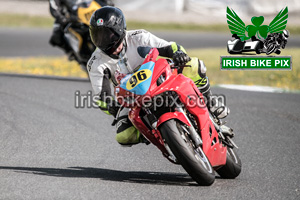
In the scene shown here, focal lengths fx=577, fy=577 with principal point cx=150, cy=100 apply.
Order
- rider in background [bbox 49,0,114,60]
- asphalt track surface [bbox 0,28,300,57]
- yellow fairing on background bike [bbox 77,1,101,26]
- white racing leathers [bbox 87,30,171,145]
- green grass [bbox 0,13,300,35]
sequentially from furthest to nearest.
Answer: green grass [bbox 0,13,300,35] → asphalt track surface [bbox 0,28,300,57] → rider in background [bbox 49,0,114,60] → yellow fairing on background bike [bbox 77,1,101,26] → white racing leathers [bbox 87,30,171,145]

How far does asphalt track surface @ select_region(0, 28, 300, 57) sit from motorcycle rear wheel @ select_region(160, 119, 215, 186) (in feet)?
49.2

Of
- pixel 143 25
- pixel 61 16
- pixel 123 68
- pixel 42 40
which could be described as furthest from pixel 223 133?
pixel 143 25

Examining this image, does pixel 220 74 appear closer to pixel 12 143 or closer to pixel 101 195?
pixel 12 143

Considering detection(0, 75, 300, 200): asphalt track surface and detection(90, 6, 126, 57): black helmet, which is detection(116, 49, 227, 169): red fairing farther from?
detection(90, 6, 126, 57): black helmet

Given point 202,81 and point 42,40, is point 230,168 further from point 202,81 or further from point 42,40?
point 42,40

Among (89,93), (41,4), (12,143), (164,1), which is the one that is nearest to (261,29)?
(89,93)

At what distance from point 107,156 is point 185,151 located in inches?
68.8

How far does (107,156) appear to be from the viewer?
619cm

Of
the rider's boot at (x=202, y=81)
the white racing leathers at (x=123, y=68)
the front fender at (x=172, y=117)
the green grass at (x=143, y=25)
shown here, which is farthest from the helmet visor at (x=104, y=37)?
the green grass at (x=143, y=25)

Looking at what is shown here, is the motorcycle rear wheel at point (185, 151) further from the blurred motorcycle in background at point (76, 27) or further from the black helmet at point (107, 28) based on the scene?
the blurred motorcycle in background at point (76, 27)

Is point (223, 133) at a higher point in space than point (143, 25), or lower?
higher

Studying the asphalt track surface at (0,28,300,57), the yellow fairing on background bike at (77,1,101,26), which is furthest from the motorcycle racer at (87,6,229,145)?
the asphalt track surface at (0,28,300,57)

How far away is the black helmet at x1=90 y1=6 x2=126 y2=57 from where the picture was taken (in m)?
5.30

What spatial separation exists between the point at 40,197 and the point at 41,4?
1246 inches
